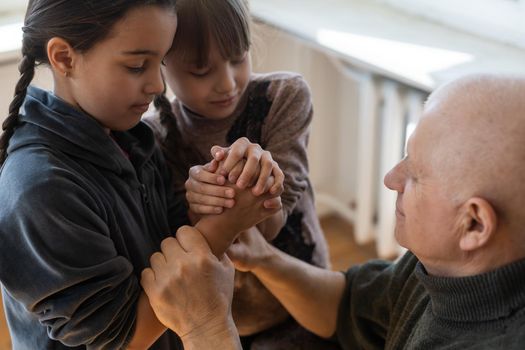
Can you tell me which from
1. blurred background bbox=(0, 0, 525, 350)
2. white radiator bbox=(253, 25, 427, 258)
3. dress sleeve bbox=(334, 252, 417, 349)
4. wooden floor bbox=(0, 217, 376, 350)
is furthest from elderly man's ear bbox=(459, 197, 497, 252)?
wooden floor bbox=(0, 217, 376, 350)

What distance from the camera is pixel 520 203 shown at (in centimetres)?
92

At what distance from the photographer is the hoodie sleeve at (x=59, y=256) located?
0.91 meters

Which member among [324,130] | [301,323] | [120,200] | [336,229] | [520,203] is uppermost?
[520,203]

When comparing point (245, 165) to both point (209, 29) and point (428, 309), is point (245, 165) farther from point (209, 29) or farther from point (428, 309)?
point (428, 309)

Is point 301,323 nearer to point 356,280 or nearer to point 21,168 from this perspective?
point 356,280

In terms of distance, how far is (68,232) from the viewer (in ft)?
3.03

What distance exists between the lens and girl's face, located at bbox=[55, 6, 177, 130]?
0.98 m

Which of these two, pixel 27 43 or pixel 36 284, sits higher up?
pixel 27 43

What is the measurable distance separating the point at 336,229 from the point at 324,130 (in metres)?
0.54

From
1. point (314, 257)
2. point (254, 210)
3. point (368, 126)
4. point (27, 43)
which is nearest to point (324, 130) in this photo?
point (368, 126)

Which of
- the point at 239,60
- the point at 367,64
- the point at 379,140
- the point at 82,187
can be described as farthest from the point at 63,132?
the point at 379,140

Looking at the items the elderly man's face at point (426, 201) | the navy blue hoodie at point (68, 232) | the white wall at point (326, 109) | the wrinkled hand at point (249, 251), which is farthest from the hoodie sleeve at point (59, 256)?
the white wall at point (326, 109)

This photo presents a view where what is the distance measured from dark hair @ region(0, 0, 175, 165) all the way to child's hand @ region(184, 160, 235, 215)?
290mm

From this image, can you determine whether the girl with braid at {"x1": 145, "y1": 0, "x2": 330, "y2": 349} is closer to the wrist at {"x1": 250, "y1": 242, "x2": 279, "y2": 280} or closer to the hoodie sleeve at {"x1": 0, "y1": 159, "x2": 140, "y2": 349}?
the wrist at {"x1": 250, "y1": 242, "x2": 279, "y2": 280}
